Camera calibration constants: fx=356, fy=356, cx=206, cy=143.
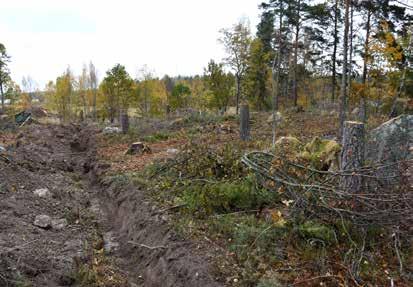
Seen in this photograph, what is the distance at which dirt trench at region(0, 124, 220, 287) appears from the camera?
16.6ft

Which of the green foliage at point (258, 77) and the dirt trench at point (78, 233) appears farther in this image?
the green foliage at point (258, 77)

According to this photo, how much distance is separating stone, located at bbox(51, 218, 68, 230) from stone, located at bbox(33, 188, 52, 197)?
1.38 metres

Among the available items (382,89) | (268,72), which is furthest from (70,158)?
(268,72)

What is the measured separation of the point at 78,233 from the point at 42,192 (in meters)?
2.09

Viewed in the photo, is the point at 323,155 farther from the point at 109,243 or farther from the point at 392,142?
the point at 109,243

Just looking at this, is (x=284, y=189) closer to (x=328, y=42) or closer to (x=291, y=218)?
(x=291, y=218)

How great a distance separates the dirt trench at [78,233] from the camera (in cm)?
505

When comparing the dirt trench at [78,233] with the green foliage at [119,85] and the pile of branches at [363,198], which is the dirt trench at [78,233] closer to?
the pile of branches at [363,198]

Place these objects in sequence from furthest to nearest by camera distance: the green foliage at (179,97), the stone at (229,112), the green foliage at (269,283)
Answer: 1. the green foliage at (179,97)
2. the stone at (229,112)
3. the green foliage at (269,283)

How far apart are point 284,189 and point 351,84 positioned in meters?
13.5

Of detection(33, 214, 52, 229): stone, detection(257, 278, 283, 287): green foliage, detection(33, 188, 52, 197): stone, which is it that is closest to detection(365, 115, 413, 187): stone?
detection(257, 278, 283, 287): green foliage

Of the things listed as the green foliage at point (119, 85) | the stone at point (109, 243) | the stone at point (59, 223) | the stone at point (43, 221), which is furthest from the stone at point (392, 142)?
the green foliage at point (119, 85)

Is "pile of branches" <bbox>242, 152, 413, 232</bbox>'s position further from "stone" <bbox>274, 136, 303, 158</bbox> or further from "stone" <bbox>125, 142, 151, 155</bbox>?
"stone" <bbox>125, 142, 151, 155</bbox>

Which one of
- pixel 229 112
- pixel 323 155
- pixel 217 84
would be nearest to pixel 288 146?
pixel 323 155
